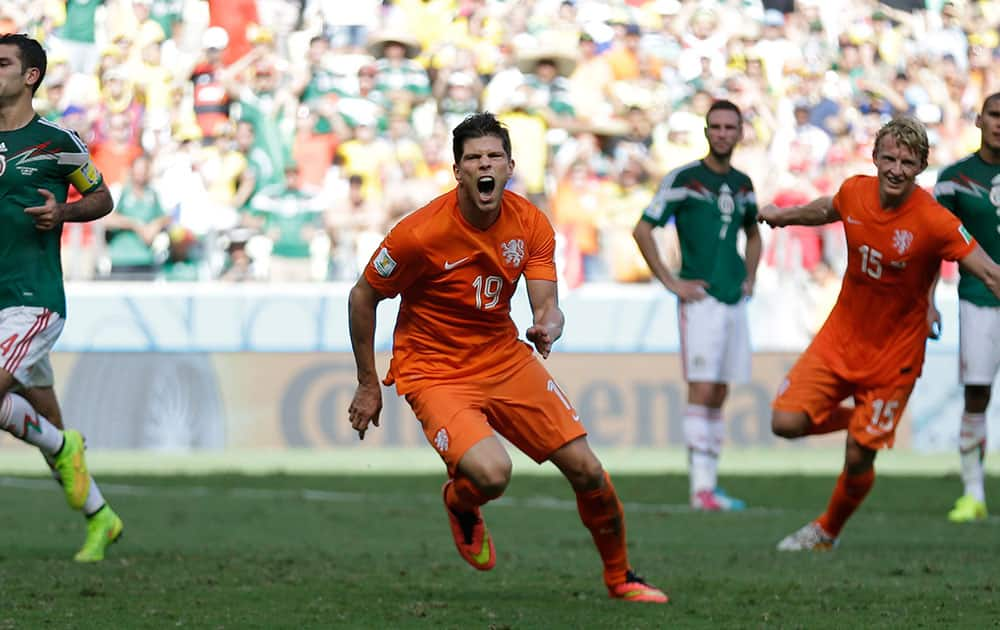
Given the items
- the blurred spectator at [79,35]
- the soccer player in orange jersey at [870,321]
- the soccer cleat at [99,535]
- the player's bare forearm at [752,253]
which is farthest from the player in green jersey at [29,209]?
the blurred spectator at [79,35]

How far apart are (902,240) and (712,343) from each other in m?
3.52

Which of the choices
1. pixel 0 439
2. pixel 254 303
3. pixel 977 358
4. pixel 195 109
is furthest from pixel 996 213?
pixel 195 109

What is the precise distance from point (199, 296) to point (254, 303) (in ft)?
1.90

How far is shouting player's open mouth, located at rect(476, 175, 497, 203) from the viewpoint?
20.8 feet

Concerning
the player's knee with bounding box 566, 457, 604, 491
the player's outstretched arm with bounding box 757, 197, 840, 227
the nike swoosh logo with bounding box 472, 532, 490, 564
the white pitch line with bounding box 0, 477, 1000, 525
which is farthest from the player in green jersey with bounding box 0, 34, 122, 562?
the white pitch line with bounding box 0, 477, 1000, 525

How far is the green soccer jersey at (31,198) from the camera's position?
293 inches

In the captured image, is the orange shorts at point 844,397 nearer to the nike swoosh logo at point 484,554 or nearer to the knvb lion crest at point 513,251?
the nike swoosh logo at point 484,554

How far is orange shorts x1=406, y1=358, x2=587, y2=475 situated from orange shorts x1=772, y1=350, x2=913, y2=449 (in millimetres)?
2185

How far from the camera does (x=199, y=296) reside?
54.8 feet

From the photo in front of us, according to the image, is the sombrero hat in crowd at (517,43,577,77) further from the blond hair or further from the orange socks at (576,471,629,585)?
the orange socks at (576,471,629,585)

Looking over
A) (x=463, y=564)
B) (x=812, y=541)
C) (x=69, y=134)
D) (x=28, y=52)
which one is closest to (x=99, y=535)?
(x=463, y=564)

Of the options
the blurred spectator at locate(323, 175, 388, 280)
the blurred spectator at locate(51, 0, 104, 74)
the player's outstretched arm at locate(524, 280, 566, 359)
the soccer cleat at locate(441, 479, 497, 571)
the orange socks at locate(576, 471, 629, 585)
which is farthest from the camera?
the blurred spectator at locate(51, 0, 104, 74)

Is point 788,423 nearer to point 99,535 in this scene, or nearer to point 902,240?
point 902,240

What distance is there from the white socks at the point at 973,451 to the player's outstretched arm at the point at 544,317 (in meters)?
5.14
